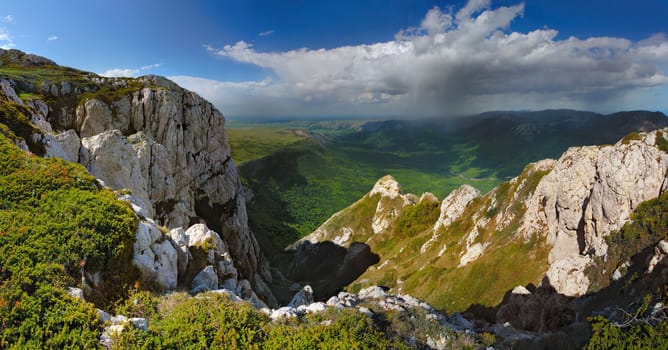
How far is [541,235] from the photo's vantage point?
5612cm

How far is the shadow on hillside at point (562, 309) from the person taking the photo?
27844 mm

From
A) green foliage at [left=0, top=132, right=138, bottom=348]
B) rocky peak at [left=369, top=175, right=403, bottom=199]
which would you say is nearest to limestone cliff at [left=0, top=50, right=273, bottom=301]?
green foliage at [left=0, top=132, right=138, bottom=348]

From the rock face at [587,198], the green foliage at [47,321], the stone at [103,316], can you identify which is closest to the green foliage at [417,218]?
the rock face at [587,198]

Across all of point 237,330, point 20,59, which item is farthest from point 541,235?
point 20,59

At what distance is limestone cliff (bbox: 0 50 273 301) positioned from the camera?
45.5 m

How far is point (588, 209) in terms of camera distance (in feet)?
159

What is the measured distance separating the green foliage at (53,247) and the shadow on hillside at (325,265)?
72210 millimetres

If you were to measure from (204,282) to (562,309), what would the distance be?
4341 cm

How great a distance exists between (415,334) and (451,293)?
42290 millimetres

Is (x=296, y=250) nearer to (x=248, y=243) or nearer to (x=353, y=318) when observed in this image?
(x=248, y=243)

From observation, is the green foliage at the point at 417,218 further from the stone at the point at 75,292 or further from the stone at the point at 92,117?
the stone at the point at 75,292

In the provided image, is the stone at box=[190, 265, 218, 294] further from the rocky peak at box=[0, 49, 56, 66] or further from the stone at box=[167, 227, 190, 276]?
the rocky peak at box=[0, 49, 56, 66]

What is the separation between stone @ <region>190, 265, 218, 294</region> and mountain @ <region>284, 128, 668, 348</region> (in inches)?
1413

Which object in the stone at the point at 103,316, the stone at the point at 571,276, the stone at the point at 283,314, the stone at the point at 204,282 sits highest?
the stone at the point at 103,316
